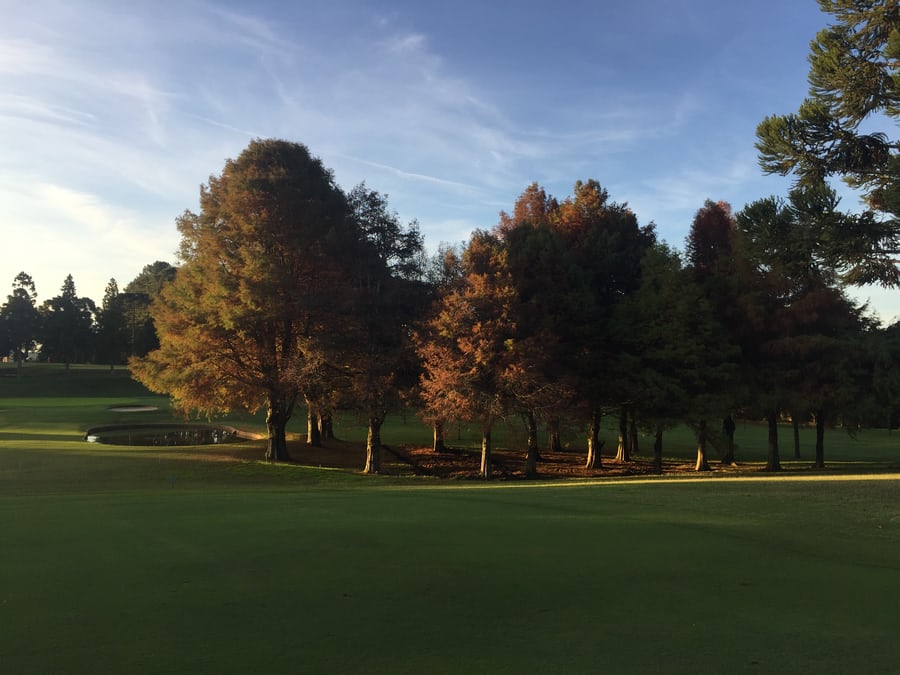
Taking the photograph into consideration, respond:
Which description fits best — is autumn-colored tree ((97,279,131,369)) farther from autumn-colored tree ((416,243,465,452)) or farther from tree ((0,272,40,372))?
autumn-colored tree ((416,243,465,452))

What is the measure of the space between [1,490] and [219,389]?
36.6 ft

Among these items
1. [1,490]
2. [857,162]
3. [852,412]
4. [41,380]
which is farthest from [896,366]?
[41,380]

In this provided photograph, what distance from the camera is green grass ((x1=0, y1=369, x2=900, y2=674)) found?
15.8ft

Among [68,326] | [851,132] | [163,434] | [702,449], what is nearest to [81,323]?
[68,326]

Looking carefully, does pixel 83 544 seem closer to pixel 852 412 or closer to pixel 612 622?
pixel 612 622

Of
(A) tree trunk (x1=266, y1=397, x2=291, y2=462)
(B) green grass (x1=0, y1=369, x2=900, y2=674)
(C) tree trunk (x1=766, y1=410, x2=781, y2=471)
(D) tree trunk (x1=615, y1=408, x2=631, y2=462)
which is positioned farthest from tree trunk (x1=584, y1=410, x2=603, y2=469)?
(B) green grass (x1=0, y1=369, x2=900, y2=674)

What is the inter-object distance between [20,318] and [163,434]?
6808 cm

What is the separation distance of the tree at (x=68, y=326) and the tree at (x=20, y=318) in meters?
1.68

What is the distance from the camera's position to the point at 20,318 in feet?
314

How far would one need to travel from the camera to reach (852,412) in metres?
29.2

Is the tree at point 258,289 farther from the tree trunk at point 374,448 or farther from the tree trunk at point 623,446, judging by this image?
the tree trunk at point 623,446

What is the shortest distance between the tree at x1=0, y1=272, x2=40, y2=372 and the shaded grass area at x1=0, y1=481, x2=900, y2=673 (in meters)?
103

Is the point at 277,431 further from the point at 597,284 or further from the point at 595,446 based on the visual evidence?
the point at 597,284

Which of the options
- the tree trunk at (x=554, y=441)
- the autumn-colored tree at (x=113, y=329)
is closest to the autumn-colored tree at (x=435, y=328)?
the tree trunk at (x=554, y=441)
